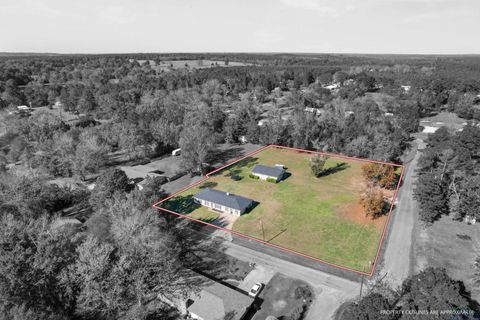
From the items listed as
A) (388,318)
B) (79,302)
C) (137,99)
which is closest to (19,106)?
(137,99)

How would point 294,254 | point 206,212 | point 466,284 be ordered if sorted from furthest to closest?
1. point 206,212
2. point 294,254
3. point 466,284

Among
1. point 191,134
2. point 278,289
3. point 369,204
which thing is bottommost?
point 278,289

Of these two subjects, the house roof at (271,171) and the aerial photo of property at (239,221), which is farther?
the house roof at (271,171)

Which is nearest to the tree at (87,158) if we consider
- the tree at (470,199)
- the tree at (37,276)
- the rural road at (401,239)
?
the tree at (37,276)

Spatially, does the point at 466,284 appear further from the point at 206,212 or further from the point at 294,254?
the point at 206,212

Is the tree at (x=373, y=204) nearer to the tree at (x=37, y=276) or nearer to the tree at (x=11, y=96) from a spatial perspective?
the tree at (x=37, y=276)

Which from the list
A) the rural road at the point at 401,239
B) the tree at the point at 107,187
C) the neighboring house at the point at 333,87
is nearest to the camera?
the rural road at the point at 401,239

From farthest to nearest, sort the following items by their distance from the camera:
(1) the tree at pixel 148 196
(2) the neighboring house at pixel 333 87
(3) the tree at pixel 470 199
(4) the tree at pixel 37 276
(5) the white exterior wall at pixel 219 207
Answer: (2) the neighboring house at pixel 333 87 → (5) the white exterior wall at pixel 219 207 → (3) the tree at pixel 470 199 → (1) the tree at pixel 148 196 → (4) the tree at pixel 37 276
